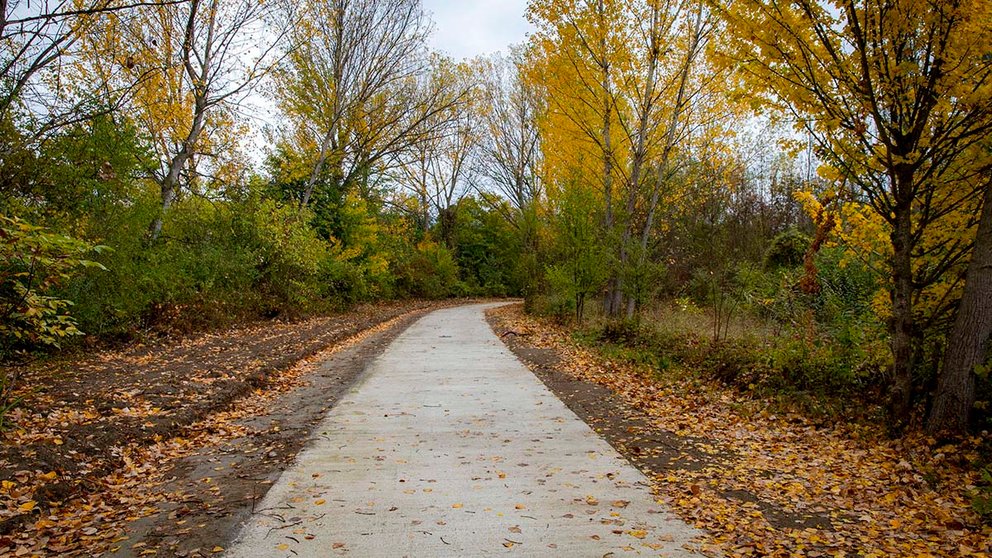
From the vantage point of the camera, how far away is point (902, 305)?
507cm

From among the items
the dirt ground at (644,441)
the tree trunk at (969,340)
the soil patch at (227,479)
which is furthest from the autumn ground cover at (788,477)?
the soil patch at (227,479)

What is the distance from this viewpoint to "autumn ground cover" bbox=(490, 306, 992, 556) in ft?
10.9

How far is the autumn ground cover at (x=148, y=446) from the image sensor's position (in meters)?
3.38

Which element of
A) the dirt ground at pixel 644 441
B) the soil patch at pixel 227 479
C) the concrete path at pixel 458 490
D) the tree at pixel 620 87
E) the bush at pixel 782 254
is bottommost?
the soil patch at pixel 227 479

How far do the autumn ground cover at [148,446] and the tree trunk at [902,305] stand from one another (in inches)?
219

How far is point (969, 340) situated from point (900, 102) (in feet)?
6.97

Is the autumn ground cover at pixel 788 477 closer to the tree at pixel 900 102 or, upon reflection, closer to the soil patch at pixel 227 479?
the tree at pixel 900 102

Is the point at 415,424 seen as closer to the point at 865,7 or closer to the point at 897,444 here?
the point at 897,444

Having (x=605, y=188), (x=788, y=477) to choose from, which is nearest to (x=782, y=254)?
(x=605, y=188)

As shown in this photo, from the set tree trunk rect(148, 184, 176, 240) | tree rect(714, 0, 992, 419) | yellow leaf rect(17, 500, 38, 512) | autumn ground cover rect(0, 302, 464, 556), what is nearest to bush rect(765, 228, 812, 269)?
tree rect(714, 0, 992, 419)

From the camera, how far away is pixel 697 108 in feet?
46.6

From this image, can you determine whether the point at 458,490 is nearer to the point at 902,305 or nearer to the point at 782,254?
the point at 902,305

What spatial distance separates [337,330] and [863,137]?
12.4 meters

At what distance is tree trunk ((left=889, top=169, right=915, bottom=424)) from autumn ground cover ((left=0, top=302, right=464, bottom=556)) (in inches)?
219
